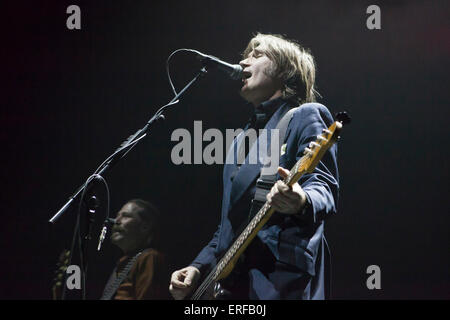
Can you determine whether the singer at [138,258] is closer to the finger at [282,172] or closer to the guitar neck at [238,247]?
the guitar neck at [238,247]

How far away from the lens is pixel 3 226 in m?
2.72

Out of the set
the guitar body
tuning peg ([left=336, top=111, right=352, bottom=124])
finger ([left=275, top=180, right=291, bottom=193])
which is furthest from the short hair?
tuning peg ([left=336, top=111, right=352, bottom=124])

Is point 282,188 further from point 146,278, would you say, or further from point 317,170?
point 146,278

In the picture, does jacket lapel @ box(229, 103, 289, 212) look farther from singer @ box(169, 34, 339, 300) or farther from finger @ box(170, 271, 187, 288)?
finger @ box(170, 271, 187, 288)

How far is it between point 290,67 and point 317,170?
0.68 m

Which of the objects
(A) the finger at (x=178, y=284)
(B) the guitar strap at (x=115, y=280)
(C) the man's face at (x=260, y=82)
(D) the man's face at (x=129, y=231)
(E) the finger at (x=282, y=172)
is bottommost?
(B) the guitar strap at (x=115, y=280)

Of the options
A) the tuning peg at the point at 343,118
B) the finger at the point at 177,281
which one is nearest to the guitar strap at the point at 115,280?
the finger at the point at 177,281

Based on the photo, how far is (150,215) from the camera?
2.62m

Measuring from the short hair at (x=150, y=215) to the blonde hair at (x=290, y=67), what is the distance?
3.17ft

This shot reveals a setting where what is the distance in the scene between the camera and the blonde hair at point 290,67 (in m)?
2.35

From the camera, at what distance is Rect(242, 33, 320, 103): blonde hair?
92.4 inches

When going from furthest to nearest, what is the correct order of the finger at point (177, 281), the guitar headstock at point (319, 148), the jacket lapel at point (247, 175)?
the finger at point (177, 281), the jacket lapel at point (247, 175), the guitar headstock at point (319, 148)

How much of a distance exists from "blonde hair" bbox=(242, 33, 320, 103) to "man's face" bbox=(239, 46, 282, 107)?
0.03 meters
